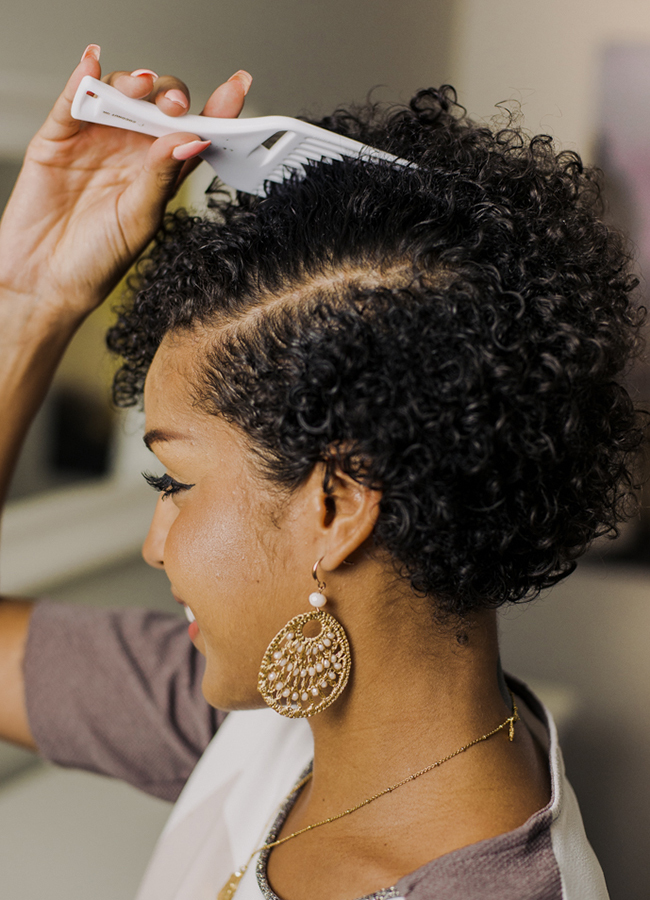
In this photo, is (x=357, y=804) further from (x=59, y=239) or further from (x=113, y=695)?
(x=59, y=239)

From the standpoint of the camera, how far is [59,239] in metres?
0.93

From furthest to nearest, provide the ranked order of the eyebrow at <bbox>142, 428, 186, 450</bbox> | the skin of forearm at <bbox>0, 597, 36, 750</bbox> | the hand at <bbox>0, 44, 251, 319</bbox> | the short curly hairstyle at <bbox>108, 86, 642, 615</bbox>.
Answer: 1. the skin of forearm at <bbox>0, 597, 36, 750</bbox>
2. the hand at <bbox>0, 44, 251, 319</bbox>
3. the eyebrow at <bbox>142, 428, 186, 450</bbox>
4. the short curly hairstyle at <bbox>108, 86, 642, 615</bbox>

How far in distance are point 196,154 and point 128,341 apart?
23cm

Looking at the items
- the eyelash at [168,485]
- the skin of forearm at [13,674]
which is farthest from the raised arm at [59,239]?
the eyelash at [168,485]

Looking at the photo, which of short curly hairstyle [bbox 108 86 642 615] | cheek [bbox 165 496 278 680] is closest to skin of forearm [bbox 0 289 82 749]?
short curly hairstyle [bbox 108 86 642 615]

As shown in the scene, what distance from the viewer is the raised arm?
0.88 meters

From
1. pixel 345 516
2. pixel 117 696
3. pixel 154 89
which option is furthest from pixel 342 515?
pixel 117 696

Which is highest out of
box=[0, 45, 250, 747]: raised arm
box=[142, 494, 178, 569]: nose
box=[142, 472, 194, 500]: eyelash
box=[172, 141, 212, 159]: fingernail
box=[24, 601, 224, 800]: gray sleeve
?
box=[172, 141, 212, 159]: fingernail

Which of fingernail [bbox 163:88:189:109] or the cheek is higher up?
fingernail [bbox 163:88:189:109]

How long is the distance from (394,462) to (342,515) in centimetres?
7

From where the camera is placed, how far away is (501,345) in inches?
23.0

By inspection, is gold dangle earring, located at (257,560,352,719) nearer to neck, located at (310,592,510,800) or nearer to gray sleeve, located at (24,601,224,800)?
neck, located at (310,592,510,800)

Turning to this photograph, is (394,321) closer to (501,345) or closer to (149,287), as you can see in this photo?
(501,345)

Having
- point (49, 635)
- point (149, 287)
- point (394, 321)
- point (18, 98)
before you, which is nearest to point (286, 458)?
point (394, 321)
